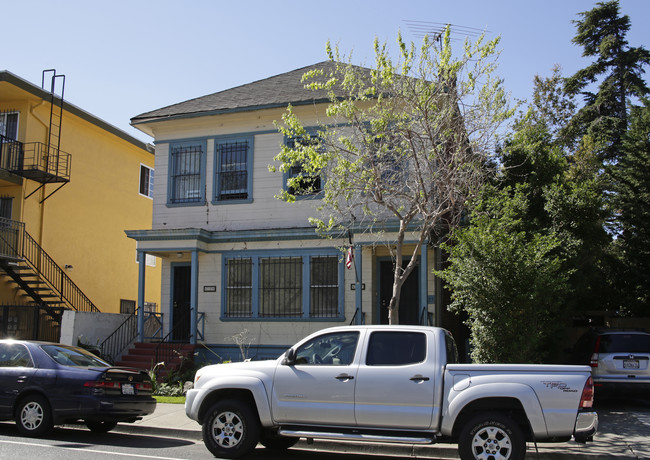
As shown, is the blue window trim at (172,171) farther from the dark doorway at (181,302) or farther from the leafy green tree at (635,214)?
the leafy green tree at (635,214)

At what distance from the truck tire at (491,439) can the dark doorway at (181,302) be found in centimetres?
1153

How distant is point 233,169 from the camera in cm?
1753

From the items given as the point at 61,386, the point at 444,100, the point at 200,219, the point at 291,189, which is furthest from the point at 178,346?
the point at 444,100

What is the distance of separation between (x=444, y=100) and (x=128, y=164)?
17810 mm

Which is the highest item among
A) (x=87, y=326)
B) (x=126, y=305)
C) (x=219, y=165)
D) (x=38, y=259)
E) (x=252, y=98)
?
(x=252, y=98)

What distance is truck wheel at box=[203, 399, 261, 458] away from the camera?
26.3 feet

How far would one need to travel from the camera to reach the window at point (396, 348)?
767 centimetres

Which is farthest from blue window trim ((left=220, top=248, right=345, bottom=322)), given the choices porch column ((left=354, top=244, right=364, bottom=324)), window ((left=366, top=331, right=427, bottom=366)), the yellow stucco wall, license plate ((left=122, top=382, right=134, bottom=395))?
the yellow stucco wall

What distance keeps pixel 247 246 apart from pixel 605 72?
1898 cm

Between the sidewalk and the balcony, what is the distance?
12.0 m

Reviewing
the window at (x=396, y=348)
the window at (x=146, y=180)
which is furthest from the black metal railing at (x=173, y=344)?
the window at (x=146, y=180)

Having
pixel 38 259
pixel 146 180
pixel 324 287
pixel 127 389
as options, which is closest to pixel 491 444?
pixel 127 389

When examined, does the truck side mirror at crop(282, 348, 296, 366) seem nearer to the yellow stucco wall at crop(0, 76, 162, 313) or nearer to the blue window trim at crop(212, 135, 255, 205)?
the blue window trim at crop(212, 135, 255, 205)

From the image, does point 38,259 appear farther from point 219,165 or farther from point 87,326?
point 219,165
